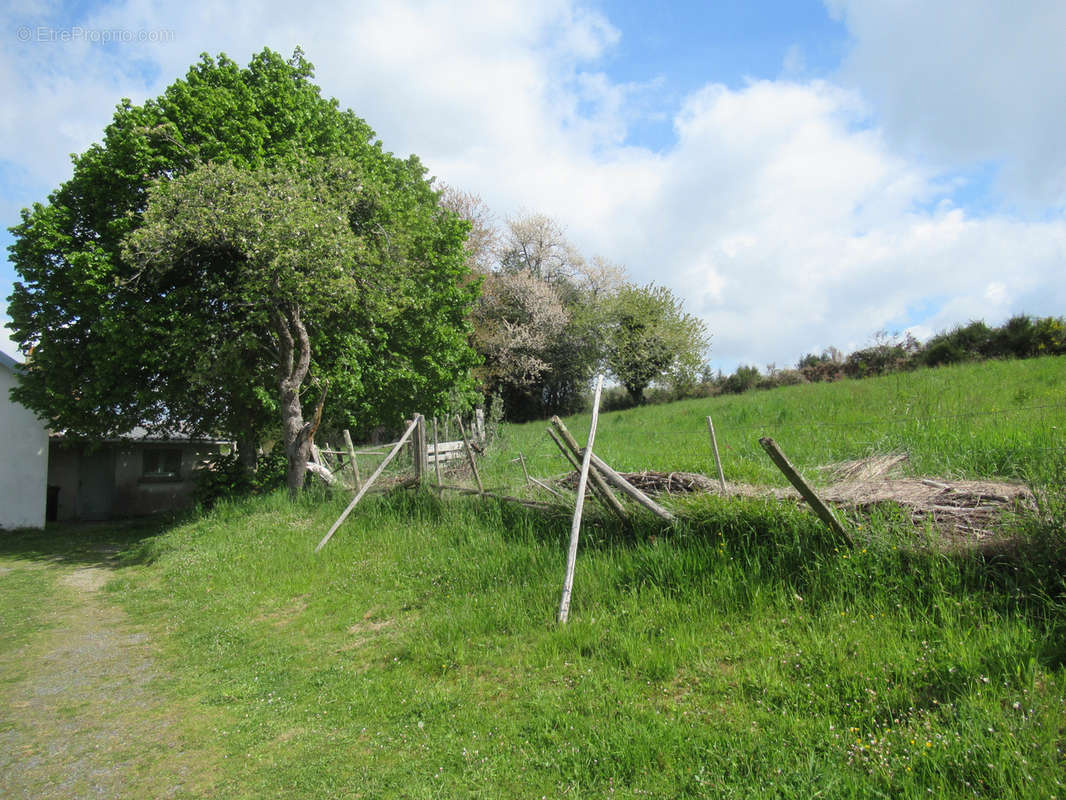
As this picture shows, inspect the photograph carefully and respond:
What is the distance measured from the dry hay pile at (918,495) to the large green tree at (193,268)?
11287mm

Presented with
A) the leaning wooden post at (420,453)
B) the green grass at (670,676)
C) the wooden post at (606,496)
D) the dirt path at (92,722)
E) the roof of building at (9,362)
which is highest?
the roof of building at (9,362)

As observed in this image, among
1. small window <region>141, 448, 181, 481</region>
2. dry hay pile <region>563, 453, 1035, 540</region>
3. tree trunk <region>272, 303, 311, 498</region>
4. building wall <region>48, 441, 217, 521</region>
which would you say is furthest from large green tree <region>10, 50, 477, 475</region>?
dry hay pile <region>563, 453, 1035, 540</region>

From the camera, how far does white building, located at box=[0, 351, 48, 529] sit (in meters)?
19.2

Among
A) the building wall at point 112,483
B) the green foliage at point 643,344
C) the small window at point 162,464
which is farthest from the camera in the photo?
the green foliage at point 643,344

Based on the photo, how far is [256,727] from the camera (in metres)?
5.04

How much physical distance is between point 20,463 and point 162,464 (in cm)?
677

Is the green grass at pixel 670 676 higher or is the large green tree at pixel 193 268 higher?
the large green tree at pixel 193 268

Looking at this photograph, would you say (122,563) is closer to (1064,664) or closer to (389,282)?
(389,282)

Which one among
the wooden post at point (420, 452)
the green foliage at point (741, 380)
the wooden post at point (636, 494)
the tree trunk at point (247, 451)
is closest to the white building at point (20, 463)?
the tree trunk at point (247, 451)

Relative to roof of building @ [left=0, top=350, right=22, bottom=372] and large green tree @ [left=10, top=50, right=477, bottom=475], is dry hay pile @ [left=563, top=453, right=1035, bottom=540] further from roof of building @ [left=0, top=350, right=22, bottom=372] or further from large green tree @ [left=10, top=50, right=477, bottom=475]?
roof of building @ [left=0, top=350, right=22, bottom=372]

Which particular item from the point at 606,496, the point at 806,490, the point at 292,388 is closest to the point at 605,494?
the point at 606,496

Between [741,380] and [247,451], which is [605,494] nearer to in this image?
[247,451]

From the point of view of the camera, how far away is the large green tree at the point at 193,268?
14539 millimetres

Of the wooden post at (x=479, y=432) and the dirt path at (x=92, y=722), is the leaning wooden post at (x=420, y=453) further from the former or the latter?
the dirt path at (x=92, y=722)
